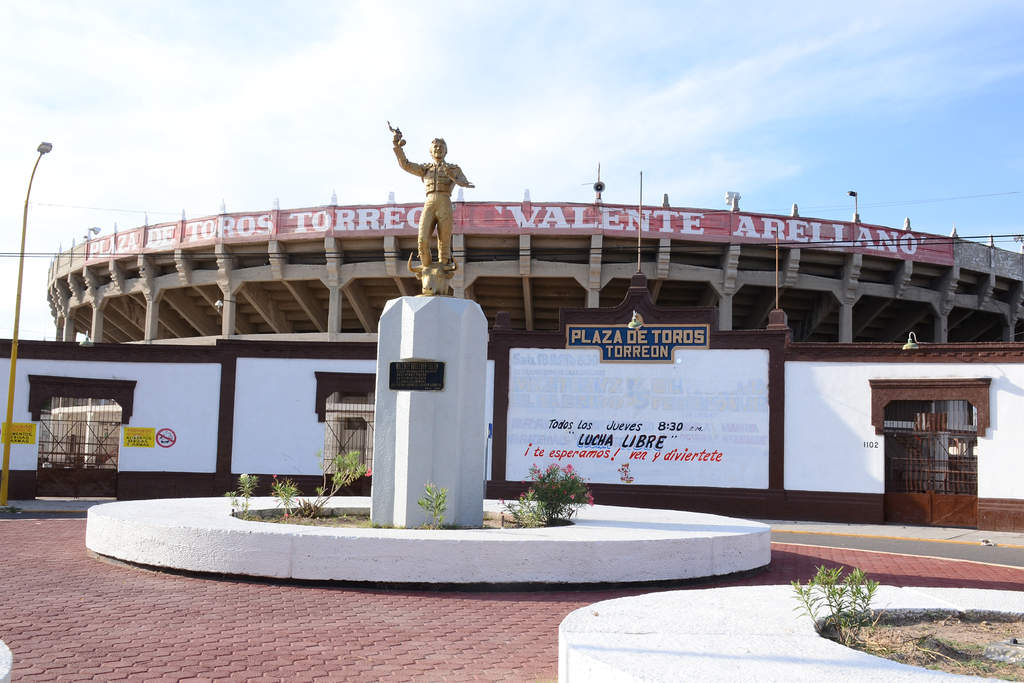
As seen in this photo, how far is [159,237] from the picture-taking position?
36.0 metres

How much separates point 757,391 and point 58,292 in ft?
129

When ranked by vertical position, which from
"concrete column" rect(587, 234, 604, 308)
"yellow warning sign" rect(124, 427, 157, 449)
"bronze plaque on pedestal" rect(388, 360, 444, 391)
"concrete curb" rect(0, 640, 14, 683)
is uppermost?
"concrete column" rect(587, 234, 604, 308)

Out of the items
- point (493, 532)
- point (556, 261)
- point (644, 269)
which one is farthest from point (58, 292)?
point (493, 532)

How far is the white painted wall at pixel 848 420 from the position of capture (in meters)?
20.7

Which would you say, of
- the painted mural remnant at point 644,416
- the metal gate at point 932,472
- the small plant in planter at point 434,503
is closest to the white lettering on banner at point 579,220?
the painted mural remnant at point 644,416

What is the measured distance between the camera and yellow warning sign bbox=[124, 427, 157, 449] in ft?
77.6

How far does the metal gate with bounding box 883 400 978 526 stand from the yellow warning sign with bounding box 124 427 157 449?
63.6 feet

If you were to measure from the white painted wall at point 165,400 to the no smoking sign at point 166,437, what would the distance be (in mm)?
83

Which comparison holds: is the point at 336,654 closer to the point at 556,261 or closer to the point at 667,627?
the point at 667,627

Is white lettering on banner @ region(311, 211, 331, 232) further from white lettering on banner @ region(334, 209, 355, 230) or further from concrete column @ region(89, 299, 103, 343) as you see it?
concrete column @ region(89, 299, 103, 343)

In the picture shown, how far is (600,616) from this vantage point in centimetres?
643

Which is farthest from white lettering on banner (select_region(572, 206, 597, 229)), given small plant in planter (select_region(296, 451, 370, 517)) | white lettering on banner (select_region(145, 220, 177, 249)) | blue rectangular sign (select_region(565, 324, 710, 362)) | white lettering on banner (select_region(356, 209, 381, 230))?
small plant in planter (select_region(296, 451, 370, 517))

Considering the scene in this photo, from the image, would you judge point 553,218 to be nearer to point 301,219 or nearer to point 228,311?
point 301,219

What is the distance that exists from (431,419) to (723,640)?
6.63 m
